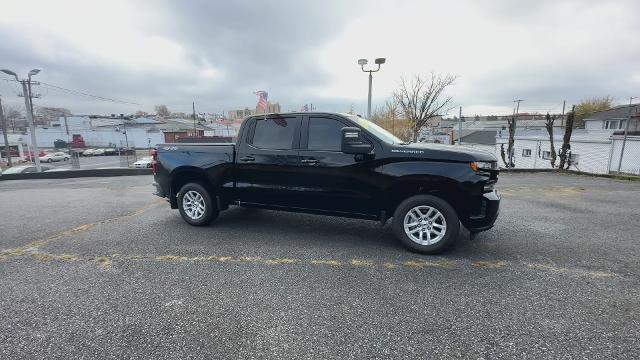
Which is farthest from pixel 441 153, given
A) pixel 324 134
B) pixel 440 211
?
pixel 324 134

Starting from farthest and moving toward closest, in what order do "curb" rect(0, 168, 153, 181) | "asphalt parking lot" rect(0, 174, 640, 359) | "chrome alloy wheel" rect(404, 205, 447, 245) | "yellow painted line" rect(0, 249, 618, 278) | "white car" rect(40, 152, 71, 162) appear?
1. "white car" rect(40, 152, 71, 162)
2. "curb" rect(0, 168, 153, 181)
3. "chrome alloy wheel" rect(404, 205, 447, 245)
4. "yellow painted line" rect(0, 249, 618, 278)
5. "asphalt parking lot" rect(0, 174, 640, 359)

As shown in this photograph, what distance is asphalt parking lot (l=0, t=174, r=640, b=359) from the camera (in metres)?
2.33

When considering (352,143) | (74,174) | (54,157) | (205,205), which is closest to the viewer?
(352,143)

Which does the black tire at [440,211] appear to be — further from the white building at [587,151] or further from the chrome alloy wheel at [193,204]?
the white building at [587,151]

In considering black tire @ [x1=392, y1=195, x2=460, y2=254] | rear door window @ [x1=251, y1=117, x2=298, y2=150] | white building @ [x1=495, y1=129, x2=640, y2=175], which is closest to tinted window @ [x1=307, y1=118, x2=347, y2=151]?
rear door window @ [x1=251, y1=117, x2=298, y2=150]

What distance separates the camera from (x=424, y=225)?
3.95 metres

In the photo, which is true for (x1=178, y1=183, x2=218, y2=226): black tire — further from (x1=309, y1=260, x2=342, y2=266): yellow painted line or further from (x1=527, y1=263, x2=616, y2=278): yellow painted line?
(x1=527, y1=263, x2=616, y2=278): yellow painted line

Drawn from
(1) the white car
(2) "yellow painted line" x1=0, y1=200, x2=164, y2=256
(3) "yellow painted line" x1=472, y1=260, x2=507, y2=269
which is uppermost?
(3) "yellow painted line" x1=472, y1=260, x2=507, y2=269

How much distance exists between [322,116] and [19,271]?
13.5 ft

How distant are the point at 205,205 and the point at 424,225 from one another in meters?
3.42

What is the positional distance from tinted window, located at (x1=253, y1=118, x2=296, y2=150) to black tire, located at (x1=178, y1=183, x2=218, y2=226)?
1.23m

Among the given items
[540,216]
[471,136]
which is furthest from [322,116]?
[471,136]

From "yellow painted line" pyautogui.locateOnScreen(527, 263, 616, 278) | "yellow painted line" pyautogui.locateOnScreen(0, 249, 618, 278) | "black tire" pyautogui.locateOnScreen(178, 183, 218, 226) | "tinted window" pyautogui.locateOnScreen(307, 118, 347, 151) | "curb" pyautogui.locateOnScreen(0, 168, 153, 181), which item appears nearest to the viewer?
"yellow painted line" pyautogui.locateOnScreen(527, 263, 616, 278)

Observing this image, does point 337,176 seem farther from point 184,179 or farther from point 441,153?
point 184,179
